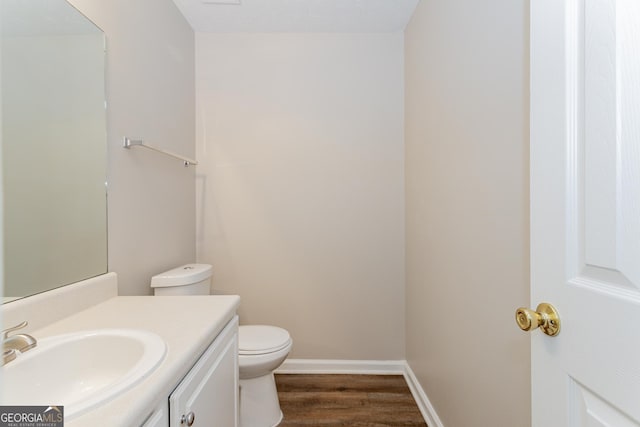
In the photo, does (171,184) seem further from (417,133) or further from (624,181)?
(624,181)

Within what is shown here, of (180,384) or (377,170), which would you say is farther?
(377,170)

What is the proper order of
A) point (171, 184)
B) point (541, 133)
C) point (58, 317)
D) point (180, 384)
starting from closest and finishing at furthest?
point (541, 133)
point (180, 384)
point (58, 317)
point (171, 184)

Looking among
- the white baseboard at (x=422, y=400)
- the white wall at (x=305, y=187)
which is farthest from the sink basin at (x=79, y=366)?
the white baseboard at (x=422, y=400)

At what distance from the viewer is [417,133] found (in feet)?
6.09

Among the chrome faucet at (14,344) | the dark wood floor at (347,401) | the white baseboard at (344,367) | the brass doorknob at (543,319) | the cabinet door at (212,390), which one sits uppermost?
the brass doorknob at (543,319)

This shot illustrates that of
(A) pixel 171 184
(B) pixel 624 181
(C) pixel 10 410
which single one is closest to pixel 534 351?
(B) pixel 624 181

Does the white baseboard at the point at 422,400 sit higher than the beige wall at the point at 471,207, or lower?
lower

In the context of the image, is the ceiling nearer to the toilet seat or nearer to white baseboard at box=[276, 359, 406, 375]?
the toilet seat

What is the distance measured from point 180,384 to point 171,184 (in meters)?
1.34

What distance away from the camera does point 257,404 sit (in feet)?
5.37

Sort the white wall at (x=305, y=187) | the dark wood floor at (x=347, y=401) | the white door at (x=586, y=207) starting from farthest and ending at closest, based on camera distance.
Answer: the white wall at (x=305, y=187) < the dark wood floor at (x=347, y=401) < the white door at (x=586, y=207)

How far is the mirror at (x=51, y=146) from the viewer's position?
89 cm

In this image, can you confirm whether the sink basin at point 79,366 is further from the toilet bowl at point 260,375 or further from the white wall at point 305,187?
the white wall at point 305,187

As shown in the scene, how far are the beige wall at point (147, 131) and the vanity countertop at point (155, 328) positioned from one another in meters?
0.30
